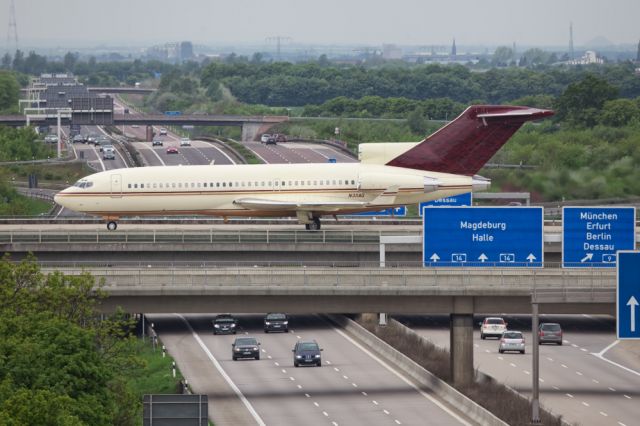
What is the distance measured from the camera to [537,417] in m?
61.7

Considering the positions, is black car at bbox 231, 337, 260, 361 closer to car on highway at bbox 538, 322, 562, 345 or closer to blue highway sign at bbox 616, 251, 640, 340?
car on highway at bbox 538, 322, 562, 345

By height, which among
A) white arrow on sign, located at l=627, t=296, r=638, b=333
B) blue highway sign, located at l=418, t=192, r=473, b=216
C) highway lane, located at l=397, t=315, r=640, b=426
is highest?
white arrow on sign, located at l=627, t=296, r=638, b=333

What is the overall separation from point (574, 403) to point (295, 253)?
91.1 ft

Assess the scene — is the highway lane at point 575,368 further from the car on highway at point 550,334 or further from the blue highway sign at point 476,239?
the blue highway sign at point 476,239

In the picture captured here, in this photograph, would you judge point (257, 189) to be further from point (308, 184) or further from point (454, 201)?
point (454, 201)

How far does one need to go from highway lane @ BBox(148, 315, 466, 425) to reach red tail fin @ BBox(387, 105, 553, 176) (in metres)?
11.8

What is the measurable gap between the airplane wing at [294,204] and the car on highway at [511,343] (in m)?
14.2

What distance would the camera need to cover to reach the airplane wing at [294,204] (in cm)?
9512

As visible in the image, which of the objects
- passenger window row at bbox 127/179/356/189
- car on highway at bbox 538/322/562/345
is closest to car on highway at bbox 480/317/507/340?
car on highway at bbox 538/322/562/345

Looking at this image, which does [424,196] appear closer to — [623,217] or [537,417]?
[623,217]

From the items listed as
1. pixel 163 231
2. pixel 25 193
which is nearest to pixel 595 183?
pixel 163 231

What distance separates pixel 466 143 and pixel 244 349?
21.8 metres

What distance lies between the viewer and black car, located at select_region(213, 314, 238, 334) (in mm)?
92438

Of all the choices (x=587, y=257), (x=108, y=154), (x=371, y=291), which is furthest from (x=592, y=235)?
(x=108, y=154)
